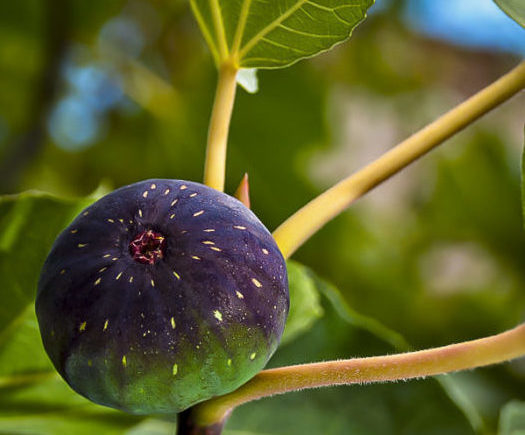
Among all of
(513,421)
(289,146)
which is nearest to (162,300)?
(513,421)

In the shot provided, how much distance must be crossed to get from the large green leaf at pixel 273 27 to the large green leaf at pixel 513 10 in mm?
81

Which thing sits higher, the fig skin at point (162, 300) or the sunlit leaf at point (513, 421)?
the fig skin at point (162, 300)

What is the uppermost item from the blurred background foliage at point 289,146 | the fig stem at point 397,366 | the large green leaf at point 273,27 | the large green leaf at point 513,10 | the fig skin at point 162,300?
the large green leaf at point 513,10

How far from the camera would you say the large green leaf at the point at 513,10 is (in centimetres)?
45

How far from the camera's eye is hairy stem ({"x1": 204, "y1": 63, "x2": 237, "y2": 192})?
19.4 inches

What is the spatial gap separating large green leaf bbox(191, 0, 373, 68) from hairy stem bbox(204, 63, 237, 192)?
0.06ft

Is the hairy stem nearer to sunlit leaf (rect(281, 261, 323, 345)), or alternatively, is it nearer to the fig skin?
the fig skin

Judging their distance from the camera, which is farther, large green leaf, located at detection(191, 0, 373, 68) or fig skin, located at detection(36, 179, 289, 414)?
large green leaf, located at detection(191, 0, 373, 68)

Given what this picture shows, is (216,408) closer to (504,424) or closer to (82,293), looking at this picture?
(82,293)

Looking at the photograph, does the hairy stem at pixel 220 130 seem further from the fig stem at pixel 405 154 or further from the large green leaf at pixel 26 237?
the large green leaf at pixel 26 237

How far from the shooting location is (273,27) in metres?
0.54

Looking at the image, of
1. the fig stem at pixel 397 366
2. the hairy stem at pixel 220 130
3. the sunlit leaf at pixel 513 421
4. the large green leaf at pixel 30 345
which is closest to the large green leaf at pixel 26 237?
the large green leaf at pixel 30 345

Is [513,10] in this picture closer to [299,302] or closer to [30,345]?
[299,302]

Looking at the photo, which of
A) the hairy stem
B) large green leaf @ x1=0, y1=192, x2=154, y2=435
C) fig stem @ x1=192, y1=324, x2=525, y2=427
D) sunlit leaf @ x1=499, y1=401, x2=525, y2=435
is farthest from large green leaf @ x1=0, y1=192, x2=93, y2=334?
sunlit leaf @ x1=499, y1=401, x2=525, y2=435
